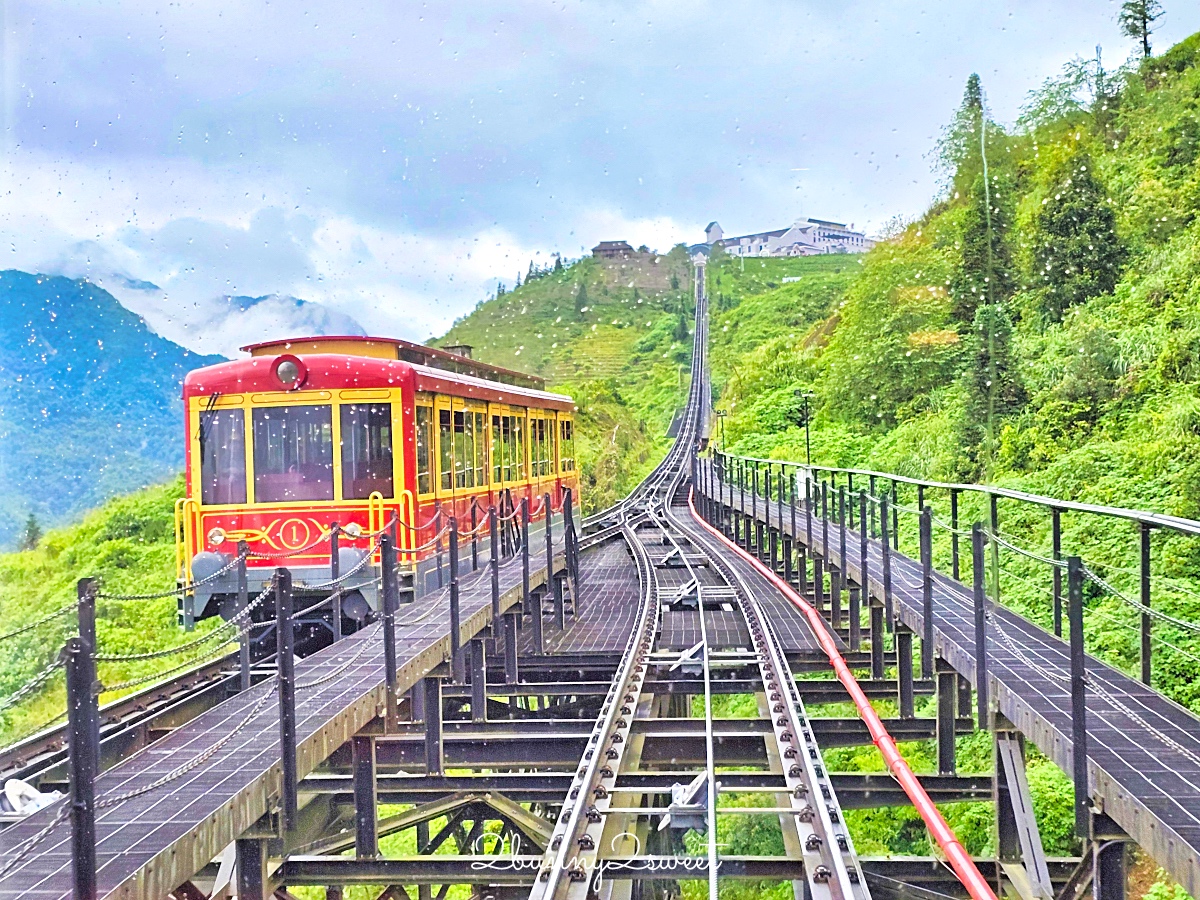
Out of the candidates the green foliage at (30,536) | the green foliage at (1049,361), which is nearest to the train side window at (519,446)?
the green foliage at (1049,361)

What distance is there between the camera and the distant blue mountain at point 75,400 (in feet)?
128

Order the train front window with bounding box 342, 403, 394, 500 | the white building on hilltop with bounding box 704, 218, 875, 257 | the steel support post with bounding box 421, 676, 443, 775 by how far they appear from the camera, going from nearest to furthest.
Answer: the steel support post with bounding box 421, 676, 443, 775
the train front window with bounding box 342, 403, 394, 500
the white building on hilltop with bounding box 704, 218, 875, 257

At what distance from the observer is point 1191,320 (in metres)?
14.4

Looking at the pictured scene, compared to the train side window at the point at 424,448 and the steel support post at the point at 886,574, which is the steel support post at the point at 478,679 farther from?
the steel support post at the point at 886,574

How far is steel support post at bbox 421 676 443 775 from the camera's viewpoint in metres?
5.92

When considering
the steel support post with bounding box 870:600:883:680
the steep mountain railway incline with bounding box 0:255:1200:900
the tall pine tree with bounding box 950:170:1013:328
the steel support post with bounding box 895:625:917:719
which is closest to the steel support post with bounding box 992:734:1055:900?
the steep mountain railway incline with bounding box 0:255:1200:900

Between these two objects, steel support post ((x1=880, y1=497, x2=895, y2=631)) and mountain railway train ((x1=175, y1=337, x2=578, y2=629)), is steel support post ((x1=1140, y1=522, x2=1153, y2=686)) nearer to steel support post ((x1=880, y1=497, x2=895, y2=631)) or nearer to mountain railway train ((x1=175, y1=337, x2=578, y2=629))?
steel support post ((x1=880, y1=497, x2=895, y2=631))

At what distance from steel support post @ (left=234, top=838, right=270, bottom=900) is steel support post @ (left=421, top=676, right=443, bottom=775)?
202 centimetres

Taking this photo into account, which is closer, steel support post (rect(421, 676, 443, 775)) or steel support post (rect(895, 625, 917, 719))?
steel support post (rect(421, 676, 443, 775))

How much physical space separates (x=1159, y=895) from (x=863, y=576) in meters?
2.89

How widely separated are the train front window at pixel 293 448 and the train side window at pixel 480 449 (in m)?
2.04

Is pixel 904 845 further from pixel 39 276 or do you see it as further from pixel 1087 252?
pixel 39 276

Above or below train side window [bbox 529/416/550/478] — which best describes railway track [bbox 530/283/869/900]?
below

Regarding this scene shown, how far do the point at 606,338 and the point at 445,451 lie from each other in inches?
2368
